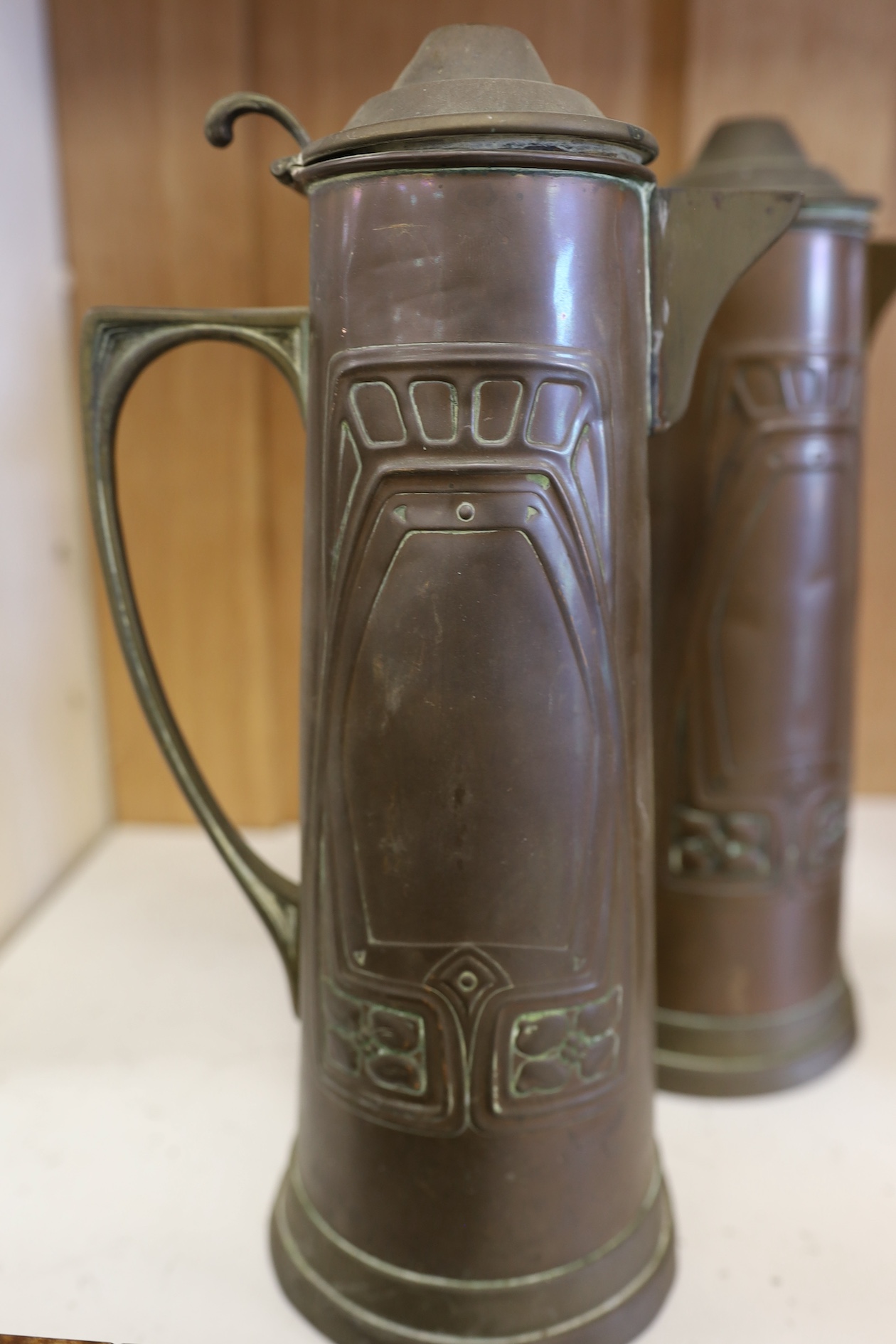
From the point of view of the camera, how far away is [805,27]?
4.52 ft

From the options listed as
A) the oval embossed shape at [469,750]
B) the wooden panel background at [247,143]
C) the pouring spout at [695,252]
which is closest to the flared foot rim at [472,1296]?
the oval embossed shape at [469,750]

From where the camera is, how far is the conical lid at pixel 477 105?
24.1 inches

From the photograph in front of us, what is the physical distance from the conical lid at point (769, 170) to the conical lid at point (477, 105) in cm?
31

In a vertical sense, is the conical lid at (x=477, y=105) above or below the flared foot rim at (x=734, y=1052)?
above

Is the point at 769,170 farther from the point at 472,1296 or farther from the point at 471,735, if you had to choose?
the point at 472,1296

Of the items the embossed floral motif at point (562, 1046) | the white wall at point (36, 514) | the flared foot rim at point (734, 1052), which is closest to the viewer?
the embossed floral motif at point (562, 1046)

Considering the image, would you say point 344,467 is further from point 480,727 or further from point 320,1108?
point 320,1108

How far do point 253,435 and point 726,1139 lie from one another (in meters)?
0.99

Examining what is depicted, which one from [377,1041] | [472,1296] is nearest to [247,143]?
[377,1041]

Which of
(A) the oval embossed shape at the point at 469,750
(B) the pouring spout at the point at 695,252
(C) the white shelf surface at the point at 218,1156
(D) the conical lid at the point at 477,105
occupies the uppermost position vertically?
(D) the conical lid at the point at 477,105

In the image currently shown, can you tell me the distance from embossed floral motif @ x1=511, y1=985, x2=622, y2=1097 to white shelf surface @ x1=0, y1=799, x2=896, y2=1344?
21 centimetres

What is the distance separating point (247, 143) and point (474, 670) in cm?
99

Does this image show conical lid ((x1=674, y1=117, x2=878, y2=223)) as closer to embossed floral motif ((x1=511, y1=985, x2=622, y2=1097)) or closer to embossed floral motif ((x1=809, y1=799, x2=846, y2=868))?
embossed floral motif ((x1=809, y1=799, x2=846, y2=868))

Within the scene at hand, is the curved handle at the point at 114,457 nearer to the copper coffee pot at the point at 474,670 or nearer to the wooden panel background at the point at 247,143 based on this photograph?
the copper coffee pot at the point at 474,670
